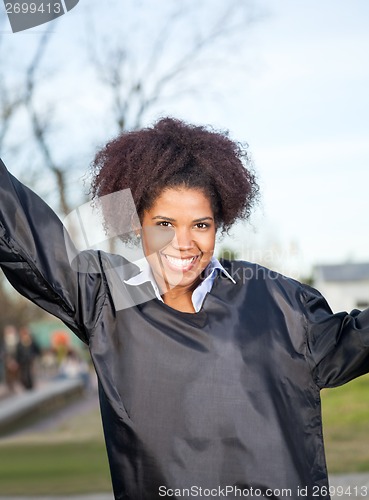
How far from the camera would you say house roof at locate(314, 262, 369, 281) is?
3544 centimetres

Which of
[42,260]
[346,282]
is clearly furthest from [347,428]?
[346,282]

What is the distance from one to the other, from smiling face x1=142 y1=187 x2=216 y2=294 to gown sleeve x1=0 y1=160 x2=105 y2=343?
21 centimetres

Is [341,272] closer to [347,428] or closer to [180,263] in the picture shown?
[347,428]

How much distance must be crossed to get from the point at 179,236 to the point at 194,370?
0.36 m

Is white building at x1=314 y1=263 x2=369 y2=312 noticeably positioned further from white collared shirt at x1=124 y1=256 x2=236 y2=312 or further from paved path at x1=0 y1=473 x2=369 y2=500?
white collared shirt at x1=124 y1=256 x2=236 y2=312

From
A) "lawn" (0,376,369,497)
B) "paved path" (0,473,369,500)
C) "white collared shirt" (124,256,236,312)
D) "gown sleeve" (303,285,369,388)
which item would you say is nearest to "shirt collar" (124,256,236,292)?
"white collared shirt" (124,256,236,312)

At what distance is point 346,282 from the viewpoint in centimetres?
3291

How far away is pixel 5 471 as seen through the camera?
787 cm

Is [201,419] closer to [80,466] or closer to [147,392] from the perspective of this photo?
[147,392]

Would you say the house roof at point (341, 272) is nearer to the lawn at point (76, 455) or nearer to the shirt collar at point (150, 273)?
the lawn at point (76, 455)

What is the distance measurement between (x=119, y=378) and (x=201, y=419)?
0.75 feet

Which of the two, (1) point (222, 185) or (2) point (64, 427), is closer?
(1) point (222, 185)

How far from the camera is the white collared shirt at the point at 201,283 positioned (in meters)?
2.42

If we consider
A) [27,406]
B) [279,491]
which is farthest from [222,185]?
[27,406]
